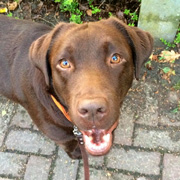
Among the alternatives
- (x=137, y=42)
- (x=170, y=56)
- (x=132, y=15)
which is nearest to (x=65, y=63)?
(x=137, y=42)

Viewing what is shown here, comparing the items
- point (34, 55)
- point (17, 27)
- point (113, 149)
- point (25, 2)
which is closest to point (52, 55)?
point (34, 55)

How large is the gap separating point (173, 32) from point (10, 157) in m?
2.71

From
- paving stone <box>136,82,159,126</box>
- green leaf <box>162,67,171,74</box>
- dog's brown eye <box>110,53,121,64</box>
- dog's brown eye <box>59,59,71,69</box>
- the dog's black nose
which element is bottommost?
paving stone <box>136,82,159,126</box>

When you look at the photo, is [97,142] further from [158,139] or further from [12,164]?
[12,164]

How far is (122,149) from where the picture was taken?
10.2ft

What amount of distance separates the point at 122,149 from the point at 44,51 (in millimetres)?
1569

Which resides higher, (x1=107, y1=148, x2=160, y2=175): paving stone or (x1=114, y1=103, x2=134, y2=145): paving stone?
(x1=114, y1=103, x2=134, y2=145): paving stone

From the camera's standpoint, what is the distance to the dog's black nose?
1.71 meters

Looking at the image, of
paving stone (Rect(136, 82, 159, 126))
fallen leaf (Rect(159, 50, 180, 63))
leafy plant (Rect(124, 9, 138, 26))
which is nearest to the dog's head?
paving stone (Rect(136, 82, 159, 126))

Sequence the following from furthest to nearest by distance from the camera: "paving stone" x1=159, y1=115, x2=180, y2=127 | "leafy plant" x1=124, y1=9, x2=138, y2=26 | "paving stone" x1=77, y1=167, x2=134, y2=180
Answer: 1. "leafy plant" x1=124, y1=9, x2=138, y2=26
2. "paving stone" x1=159, y1=115, x2=180, y2=127
3. "paving stone" x1=77, y1=167, x2=134, y2=180

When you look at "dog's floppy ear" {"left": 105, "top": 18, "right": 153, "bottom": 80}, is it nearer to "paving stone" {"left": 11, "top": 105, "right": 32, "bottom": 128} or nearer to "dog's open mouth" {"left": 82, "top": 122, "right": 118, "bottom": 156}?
"dog's open mouth" {"left": 82, "top": 122, "right": 118, "bottom": 156}

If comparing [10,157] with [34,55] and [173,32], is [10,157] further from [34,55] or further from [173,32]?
[173,32]

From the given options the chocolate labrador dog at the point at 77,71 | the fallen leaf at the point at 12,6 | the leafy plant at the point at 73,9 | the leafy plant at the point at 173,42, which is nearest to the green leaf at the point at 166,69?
the leafy plant at the point at 173,42

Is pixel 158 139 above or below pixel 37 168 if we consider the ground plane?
above
